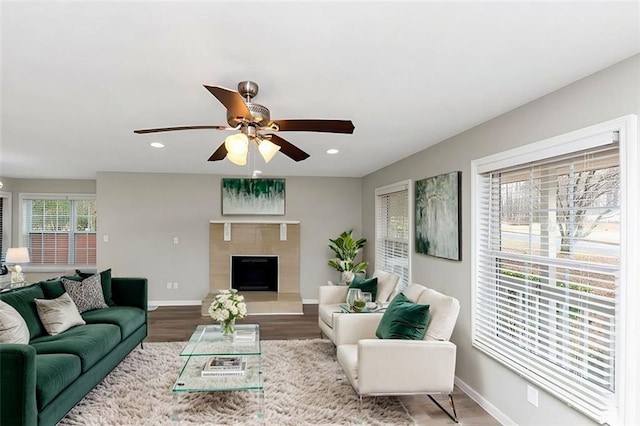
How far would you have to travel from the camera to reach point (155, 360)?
4117 millimetres

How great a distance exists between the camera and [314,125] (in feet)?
7.43

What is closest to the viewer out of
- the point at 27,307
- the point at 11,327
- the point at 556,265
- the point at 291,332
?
the point at 556,265

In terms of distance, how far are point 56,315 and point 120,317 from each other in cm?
59

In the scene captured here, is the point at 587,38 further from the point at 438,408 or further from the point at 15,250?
the point at 15,250

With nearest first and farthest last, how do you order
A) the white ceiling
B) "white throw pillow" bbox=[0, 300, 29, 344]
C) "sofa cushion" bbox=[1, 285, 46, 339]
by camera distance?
the white ceiling
"white throw pillow" bbox=[0, 300, 29, 344]
"sofa cushion" bbox=[1, 285, 46, 339]

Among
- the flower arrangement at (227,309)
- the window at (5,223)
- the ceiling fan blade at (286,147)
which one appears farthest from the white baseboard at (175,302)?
the ceiling fan blade at (286,147)

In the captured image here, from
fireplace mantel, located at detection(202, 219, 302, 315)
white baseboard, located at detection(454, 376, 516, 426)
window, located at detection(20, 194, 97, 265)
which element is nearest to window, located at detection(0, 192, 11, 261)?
window, located at detection(20, 194, 97, 265)

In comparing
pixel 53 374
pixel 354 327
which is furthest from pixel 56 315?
pixel 354 327

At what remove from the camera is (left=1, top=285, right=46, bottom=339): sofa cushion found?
324cm

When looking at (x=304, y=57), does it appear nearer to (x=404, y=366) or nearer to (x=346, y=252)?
(x=404, y=366)

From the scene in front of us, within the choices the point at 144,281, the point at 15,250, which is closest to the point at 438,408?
the point at 144,281

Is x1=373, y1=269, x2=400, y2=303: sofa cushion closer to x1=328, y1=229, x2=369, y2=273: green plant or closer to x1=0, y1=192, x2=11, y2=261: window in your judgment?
x1=328, y1=229, x2=369, y2=273: green plant

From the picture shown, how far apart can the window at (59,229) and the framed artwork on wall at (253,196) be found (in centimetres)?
336

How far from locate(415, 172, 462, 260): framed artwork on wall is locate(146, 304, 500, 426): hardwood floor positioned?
1.30 m
